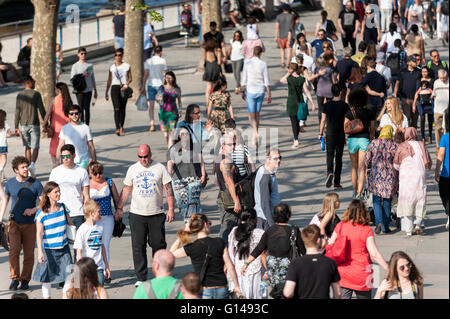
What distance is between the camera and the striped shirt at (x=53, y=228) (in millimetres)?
10383

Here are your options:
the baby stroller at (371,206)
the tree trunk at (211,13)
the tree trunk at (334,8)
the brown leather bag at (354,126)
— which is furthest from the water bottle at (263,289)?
the tree trunk at (334,8)

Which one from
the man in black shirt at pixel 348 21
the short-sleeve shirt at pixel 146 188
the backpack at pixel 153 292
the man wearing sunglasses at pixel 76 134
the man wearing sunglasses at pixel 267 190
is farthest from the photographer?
the man in black shirt at pixel 348 21

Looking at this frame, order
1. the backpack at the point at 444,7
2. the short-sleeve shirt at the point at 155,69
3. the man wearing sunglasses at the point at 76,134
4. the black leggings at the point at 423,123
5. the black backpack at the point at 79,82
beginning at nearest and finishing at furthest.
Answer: the man wearing sunglasses at the point at 76,134, the black leggings at the point at 423,123, the black backpack at the point at 79,82, the short-sleeve shirt at the point at 155,69, the backpack at the point at 444,7

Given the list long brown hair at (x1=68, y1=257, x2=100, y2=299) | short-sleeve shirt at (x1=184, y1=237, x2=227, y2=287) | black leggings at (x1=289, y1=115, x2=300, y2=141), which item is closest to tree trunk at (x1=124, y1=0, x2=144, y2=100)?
black leggings at (x1=289, y1=115, x2=300, y2=141)

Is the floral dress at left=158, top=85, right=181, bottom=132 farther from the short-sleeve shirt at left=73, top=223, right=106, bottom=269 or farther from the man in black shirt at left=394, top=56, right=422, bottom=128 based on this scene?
the short-sleeve shirt at left=73, top=223, right=106, bottom=269

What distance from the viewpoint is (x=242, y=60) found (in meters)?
22.3

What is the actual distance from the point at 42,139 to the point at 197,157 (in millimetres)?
7205

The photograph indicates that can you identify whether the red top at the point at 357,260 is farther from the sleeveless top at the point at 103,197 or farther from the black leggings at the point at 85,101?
the black leggings at the point at 85,101

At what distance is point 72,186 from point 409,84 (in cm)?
826

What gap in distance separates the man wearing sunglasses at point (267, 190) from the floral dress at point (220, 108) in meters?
5.07

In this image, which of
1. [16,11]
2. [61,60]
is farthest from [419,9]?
[16,11]

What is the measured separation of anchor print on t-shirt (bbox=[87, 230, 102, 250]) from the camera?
10289mm

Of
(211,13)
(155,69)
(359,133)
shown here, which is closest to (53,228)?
(359,133)

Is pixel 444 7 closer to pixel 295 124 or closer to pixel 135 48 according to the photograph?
pixel 135 48
